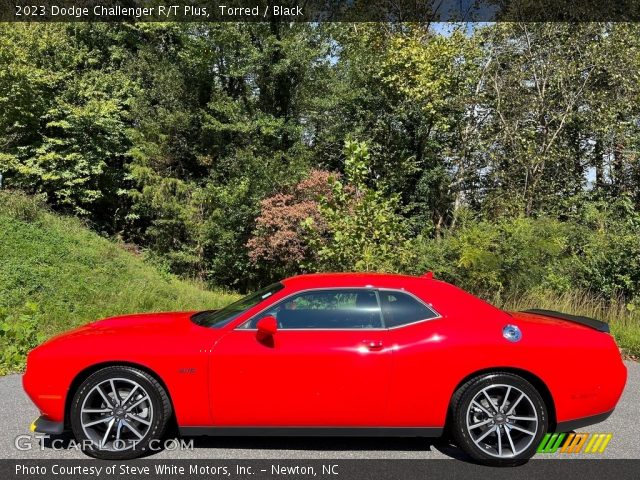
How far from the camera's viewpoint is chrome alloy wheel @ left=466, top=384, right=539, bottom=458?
3.84 metres

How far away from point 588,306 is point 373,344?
7.97 metres

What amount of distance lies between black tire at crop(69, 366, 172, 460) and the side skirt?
8.2 inches

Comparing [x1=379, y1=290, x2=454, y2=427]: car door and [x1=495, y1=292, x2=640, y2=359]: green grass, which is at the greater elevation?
[x1=379, y1=290, x2=454, y2=427]: car door

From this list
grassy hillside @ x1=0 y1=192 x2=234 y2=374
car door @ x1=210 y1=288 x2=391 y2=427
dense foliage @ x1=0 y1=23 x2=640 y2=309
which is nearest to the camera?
car door @ x1=210 y1=288 x2=391 y2=427

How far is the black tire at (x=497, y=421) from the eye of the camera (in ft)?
12.5

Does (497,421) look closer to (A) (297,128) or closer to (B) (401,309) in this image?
(B) (401,309)

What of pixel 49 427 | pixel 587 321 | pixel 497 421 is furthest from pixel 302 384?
pixel 587 321

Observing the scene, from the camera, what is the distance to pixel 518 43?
17.3 m

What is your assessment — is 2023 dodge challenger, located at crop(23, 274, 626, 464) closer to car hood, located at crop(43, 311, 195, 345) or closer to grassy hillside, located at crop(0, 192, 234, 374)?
car hood, located at crop(43, 311, 195, 345)

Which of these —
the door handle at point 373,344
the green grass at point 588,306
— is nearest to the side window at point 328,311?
the door handle at point 373,344

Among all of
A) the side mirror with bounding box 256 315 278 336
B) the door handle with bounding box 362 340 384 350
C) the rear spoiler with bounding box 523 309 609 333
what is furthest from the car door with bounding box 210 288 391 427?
the rear spoiler with bounding box 523 309 609 333

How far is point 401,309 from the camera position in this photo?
4094mm

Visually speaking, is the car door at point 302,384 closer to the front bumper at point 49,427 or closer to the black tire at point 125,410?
the black tire at point 125,410

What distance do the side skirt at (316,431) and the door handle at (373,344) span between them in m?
0.60
